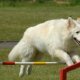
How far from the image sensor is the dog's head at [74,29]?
8922mm

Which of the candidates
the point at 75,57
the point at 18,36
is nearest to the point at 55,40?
the point at 75,57

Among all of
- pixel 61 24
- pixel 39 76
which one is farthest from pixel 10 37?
pixel 61 24

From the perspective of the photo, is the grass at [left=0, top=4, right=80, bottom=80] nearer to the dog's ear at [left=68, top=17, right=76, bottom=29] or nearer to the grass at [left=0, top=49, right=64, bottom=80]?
the grass at [left=0, top=49, right=64, bottom=80]

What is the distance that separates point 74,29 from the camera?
9.00m

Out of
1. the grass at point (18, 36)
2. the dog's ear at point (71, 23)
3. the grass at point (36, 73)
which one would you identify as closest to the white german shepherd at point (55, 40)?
the dog's ear at point (71, 23)

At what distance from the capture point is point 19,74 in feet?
35.8

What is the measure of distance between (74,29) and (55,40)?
1.76 ft

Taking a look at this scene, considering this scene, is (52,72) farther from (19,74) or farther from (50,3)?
(50,3)

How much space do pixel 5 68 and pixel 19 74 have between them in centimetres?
103

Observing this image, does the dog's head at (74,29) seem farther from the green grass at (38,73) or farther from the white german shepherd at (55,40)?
the green grass at (38,73)

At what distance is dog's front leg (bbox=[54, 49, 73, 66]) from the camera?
9078mm

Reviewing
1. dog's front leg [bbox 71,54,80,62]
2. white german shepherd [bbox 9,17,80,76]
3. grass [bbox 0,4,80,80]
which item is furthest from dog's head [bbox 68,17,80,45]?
grass [bbox 0,4,80,80]

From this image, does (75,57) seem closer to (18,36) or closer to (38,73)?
(38,73)

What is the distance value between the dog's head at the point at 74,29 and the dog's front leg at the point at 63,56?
32cm
